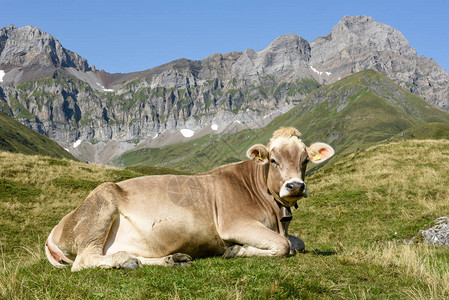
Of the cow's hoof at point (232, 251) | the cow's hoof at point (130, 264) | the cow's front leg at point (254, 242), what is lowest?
the cow's hoof at point (130, 264)

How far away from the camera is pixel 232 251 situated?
7.98 metres

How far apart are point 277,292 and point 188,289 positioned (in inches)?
57.0

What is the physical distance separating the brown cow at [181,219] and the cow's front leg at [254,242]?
0.07ft

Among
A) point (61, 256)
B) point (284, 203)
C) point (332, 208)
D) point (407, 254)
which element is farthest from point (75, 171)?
point (407, 254)

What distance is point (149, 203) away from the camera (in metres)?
8.29

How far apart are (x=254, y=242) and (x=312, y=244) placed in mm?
7054

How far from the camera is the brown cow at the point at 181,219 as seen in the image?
7.77 metres

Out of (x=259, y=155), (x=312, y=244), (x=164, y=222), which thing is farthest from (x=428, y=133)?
(x=164, y=222)

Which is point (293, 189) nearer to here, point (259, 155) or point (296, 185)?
point (296, 185)

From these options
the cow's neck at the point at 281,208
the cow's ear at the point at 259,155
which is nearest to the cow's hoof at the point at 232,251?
the cow's neck at the point at 281,208

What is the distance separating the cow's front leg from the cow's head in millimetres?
944

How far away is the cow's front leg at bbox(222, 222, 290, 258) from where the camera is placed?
25.7ft

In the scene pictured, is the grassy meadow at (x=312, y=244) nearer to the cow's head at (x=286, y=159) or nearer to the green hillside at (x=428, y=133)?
the cow's head at (x=286, y=159)

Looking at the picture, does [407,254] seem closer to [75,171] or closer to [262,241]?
[262,241]
